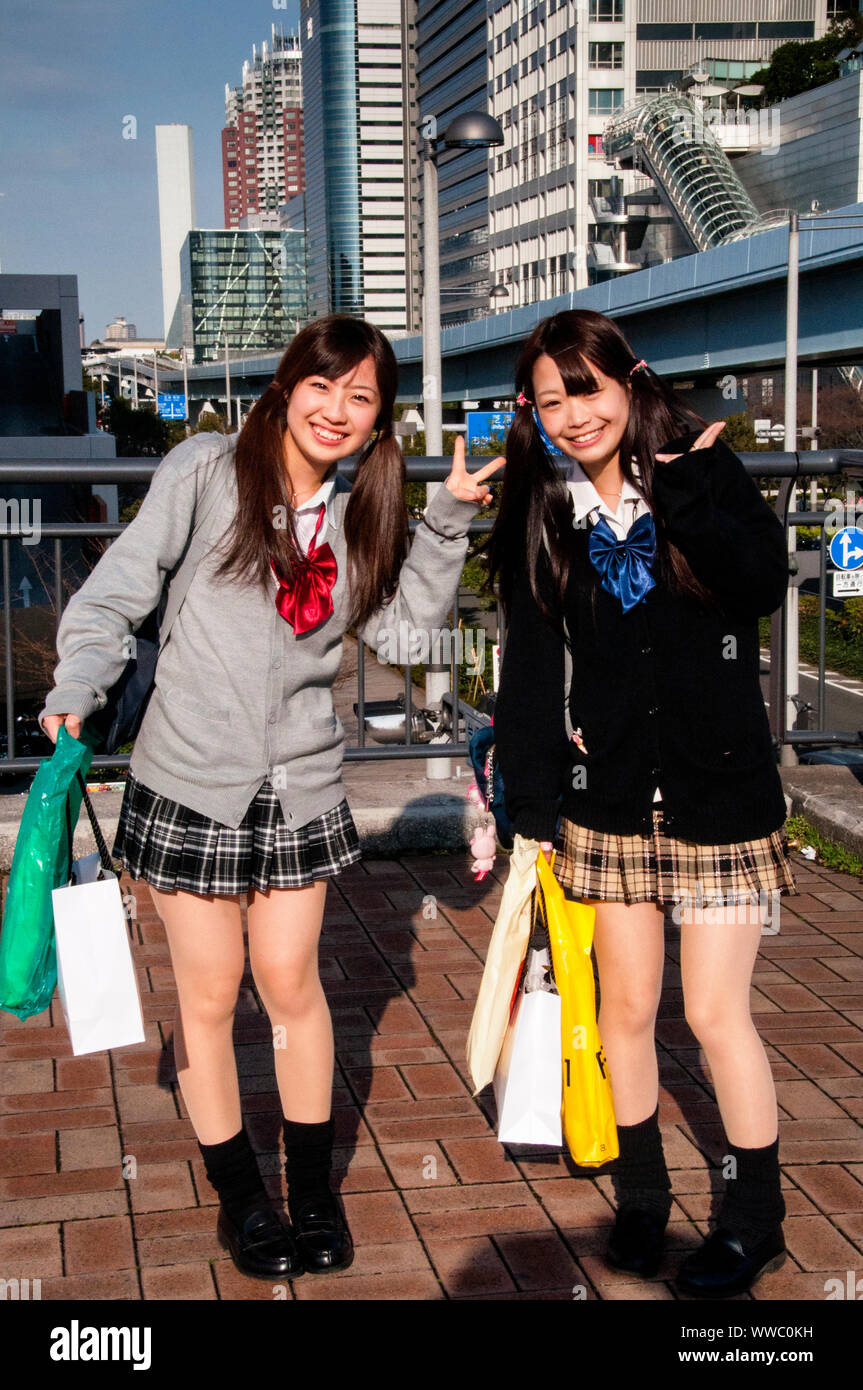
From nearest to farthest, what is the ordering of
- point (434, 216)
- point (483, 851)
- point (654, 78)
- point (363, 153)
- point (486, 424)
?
1. point (483, 851)
2. point (434, 216)
3. point (486, 424)
4. point (654, 78)
5. point (363, 153)

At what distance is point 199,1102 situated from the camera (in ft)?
9.48

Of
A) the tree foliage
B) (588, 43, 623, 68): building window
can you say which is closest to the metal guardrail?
the tree foliage

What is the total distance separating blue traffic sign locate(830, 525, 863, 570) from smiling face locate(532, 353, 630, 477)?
11.1ft

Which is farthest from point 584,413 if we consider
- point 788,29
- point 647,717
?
point 788,29

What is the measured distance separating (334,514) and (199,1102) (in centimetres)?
122

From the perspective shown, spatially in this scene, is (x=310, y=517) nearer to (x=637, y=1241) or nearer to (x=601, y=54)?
(x=637, y=1241)

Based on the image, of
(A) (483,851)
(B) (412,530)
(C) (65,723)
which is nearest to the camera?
(C) (65,723)

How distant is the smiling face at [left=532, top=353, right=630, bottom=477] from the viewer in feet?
8.91

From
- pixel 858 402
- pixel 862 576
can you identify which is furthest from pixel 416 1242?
pixel 858 402

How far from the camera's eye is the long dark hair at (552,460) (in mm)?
2701

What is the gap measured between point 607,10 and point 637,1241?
102848 mm

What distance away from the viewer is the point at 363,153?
17475 centimetres
